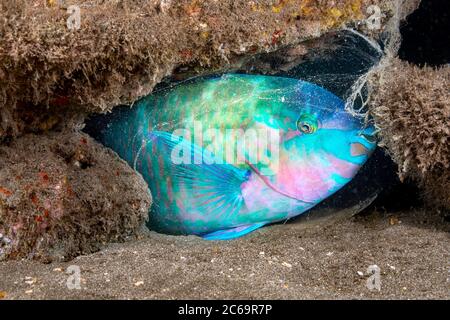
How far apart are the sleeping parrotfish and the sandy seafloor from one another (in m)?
0.33

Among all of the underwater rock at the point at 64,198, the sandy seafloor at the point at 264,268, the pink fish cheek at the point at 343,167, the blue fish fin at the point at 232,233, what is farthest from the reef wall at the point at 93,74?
the blue fish fin at the point at 232,233

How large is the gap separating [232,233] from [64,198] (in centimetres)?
133

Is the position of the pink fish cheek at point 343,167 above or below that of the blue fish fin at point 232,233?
above

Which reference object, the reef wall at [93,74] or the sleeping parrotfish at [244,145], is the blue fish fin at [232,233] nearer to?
the sleeping parrotfish at [244,145]

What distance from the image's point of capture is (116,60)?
8.21 ft

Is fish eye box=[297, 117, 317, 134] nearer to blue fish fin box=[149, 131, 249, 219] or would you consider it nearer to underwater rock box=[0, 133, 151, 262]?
blue fish fin box=[149, 131, 249, 219]

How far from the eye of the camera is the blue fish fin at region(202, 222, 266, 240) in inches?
142

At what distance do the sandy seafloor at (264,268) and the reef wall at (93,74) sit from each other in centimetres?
29

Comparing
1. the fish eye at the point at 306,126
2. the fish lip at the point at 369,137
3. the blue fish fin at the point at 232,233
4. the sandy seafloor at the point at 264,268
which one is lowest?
the blue fish fin at the point at 232,233

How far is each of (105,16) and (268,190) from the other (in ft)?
6.02

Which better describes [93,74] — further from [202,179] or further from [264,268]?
[264,268]

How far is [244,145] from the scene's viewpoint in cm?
345

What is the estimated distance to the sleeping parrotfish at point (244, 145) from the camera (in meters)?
3.42

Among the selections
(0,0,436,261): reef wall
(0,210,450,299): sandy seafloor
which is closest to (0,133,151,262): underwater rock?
(0,0,436,261): reef wall
